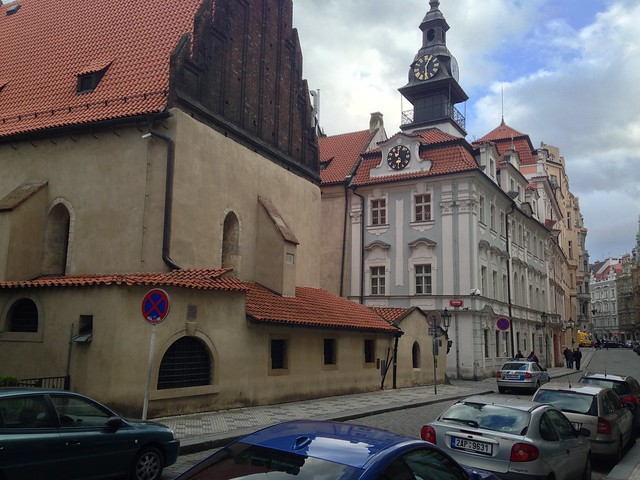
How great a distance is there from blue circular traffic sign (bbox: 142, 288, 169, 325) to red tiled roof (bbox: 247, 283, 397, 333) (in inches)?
208

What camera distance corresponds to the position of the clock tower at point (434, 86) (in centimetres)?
4206

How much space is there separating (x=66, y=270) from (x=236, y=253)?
5.73 meters

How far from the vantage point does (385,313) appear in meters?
25.9

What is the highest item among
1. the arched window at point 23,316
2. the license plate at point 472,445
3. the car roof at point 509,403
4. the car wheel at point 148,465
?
the arched window at point 23,316

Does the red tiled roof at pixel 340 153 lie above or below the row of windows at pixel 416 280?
above

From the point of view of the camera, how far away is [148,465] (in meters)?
8.18

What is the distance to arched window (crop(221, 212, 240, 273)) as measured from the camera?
20.6 metres

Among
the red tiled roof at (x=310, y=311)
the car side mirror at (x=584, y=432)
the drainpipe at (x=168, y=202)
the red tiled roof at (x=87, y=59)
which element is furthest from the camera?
the red tiled roof at (x=87, y=59)

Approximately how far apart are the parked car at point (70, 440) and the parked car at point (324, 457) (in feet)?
12.5

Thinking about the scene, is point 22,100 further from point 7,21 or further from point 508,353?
point 508,353

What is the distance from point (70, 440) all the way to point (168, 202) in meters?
10.7

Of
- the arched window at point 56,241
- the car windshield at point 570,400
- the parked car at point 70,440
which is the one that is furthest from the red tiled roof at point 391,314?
the parked car at point 70,440

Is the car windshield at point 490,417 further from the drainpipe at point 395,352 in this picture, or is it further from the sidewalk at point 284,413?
the drainpipe at point 395,352

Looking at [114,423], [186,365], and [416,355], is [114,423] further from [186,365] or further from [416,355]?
[416,355]
